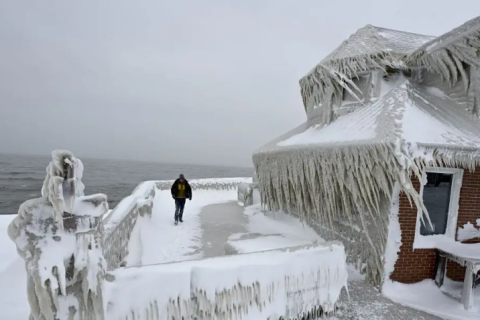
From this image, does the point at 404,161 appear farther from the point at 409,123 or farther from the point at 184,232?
the point at 184,232

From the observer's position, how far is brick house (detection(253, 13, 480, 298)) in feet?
15.7

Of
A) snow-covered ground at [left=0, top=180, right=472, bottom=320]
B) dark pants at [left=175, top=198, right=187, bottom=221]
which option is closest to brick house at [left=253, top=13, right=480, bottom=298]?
snow-covered ground at [left=0, top=180, right=472, bottom=320]

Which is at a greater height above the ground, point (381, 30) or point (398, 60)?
point (381, 30)

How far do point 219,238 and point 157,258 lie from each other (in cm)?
216

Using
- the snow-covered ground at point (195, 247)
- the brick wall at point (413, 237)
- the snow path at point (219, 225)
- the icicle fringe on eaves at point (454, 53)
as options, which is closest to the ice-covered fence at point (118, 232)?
the snow-covered ground at point (195, 247)

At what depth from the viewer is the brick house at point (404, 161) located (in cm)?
477

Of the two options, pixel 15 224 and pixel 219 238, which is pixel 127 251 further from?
pixel 15 224

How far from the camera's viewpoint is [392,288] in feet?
16.8

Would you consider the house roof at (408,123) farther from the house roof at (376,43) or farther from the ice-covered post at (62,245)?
the ice-covered post at (62,245)

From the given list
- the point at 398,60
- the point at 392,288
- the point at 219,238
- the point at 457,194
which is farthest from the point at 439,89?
the point at 219,238

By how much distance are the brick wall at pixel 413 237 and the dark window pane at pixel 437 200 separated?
0.28m

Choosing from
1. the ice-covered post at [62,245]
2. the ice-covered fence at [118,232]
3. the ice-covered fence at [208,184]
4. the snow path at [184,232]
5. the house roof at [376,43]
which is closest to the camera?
the ice-covered post at [62,245]

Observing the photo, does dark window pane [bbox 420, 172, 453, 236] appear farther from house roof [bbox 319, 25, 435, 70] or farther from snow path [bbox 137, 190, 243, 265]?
snow path [bbox 137, 190, 243, 265]

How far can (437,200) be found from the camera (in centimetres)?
558
